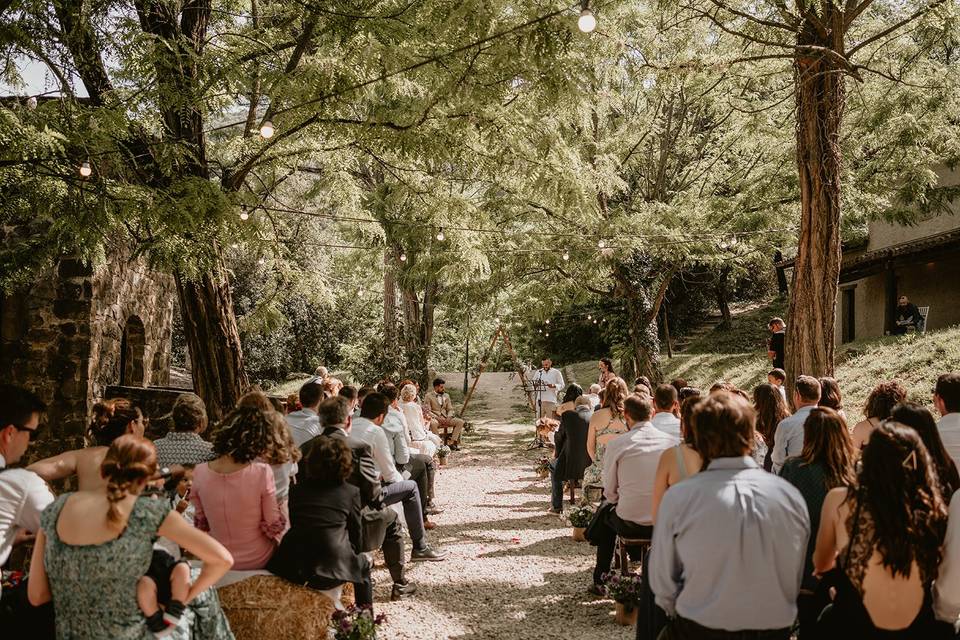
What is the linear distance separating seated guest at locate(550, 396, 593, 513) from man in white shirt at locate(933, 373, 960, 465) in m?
4.57

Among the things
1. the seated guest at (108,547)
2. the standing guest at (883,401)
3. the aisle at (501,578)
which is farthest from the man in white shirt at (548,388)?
the seated guest at (108,547)

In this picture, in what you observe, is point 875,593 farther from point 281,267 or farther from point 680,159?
point 680,159

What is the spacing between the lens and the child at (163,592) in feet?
9.93

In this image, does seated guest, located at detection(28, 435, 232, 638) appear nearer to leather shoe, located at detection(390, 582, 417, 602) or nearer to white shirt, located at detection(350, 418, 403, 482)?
white shirt, located at detection(350, 418, 403, 482)

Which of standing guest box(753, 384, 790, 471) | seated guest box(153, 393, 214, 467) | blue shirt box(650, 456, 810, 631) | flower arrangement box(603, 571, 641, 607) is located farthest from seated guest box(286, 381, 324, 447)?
blue shirt box(650, 456, 810, 631)

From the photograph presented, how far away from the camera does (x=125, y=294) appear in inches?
466

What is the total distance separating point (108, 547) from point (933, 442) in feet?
12.6

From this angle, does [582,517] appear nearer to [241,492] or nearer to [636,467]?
[636,467]

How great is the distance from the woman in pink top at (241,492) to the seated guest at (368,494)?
0.88 m

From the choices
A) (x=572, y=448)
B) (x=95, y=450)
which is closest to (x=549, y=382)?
(x=572, y=448)

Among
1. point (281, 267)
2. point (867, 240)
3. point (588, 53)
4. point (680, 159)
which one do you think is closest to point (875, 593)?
point (588, 53)

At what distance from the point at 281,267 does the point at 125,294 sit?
3.64 m

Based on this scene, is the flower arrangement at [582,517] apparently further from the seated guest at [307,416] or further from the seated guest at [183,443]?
the seated guest at [183,443]

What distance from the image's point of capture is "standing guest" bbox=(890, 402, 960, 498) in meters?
3.33
